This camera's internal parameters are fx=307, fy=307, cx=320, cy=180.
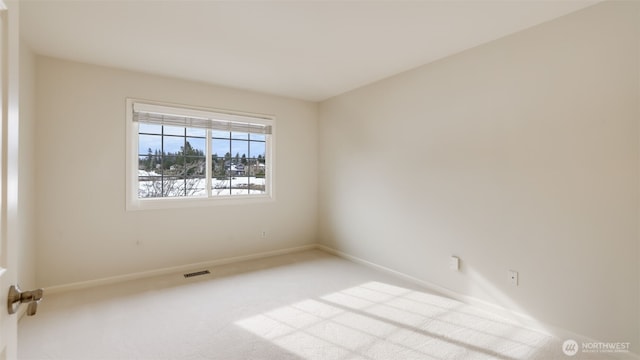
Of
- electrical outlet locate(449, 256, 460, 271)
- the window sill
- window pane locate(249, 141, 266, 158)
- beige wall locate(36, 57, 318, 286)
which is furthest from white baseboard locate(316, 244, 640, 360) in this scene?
window pane locate(249, 141, 266, 158)

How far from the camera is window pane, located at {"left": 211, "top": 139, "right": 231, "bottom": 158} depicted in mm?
4094

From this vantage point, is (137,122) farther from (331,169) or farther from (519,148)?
(519,148)

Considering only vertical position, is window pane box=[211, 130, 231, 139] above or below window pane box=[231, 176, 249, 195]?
above

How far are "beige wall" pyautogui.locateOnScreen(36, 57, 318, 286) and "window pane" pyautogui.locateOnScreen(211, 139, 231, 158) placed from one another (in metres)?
0.47

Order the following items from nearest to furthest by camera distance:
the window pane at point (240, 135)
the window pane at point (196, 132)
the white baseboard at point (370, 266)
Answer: the white baseboard at point (370, 266)
the window pane at point (196, 132)
the window pane at point (240, 135)

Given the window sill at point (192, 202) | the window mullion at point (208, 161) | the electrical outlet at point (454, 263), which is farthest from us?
the window mullion at point (208, 161)

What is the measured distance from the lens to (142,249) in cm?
352

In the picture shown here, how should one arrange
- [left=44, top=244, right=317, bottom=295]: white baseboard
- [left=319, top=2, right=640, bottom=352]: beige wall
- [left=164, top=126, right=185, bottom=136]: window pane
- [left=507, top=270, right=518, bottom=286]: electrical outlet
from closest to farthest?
[left=319, top=2, right=640, bottom=352]: beige wall → [left=507, top=270, right=518, bottom=286]: electrical outlet → [left=44, top=244, right=317, bottom=295]: white baseboard → [left=164, top=126, right=185, bottom=136]: window pane

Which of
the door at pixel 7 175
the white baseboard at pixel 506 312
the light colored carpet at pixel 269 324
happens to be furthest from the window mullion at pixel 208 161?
the door at pixel 7 175

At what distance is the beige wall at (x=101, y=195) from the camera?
9.96 feet

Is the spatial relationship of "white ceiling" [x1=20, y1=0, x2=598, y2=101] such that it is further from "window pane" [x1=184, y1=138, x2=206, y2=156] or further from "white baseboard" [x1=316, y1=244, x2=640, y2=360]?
"white baseboard" [x1=316, y1=244, x2=640, y2=360]

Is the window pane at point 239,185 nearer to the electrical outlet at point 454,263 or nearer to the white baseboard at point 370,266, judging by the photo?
the white baseboard at point 370,266

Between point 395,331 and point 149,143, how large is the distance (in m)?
3.31

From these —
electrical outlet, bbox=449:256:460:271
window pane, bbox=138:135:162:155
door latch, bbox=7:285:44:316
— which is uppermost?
window pane, bbox=138:135:162:155
